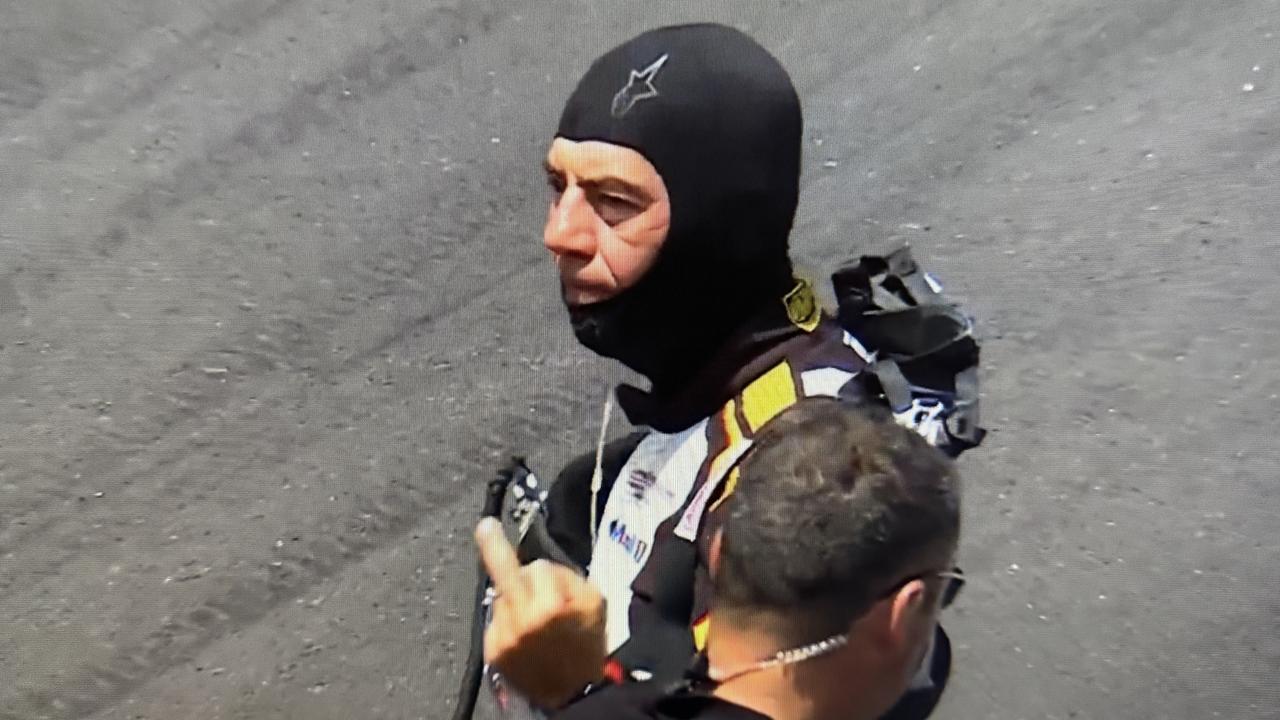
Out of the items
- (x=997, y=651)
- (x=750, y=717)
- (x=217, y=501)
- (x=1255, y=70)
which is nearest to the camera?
(x=750, y=717)

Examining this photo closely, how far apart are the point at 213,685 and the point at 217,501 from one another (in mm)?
210

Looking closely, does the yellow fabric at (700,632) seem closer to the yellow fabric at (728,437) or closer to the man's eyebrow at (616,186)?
the yellow fabric at (728,437)

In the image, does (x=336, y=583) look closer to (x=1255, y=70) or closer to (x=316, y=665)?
(x=316, y=665)

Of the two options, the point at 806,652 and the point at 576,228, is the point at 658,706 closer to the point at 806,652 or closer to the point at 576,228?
the point at 806,652

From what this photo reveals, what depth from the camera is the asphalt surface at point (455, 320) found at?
1492mm

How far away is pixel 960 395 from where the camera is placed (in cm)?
103

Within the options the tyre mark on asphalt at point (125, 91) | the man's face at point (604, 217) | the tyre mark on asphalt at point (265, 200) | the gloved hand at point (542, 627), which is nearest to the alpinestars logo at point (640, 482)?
the man's face at point (604, 217)

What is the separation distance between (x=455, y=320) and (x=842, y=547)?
105cm

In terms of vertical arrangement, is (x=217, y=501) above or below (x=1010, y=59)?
above

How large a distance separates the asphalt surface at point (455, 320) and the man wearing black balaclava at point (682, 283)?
54cm

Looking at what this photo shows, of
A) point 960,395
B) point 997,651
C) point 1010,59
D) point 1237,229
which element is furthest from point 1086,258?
point 960,395

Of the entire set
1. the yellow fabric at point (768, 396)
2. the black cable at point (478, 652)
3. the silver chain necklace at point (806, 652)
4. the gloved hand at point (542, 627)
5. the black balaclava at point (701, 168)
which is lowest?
the black cable at point (478, 652)

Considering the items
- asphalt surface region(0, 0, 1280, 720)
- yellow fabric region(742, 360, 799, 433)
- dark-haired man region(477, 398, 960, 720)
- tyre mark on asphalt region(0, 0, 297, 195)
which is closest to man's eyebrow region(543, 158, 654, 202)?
yellow fabric region(742, 360, 799, 433)

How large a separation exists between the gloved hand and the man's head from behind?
73 millimetres
